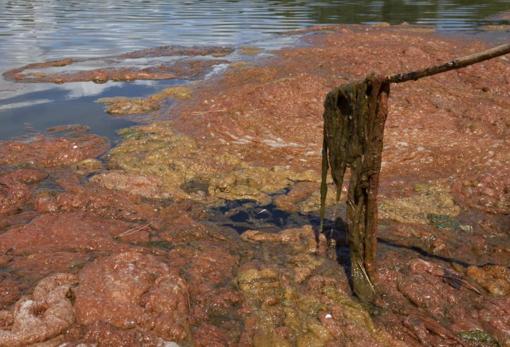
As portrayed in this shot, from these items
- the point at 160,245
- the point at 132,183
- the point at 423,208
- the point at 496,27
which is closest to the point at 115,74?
the point at 132,183

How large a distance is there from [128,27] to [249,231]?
23206mm

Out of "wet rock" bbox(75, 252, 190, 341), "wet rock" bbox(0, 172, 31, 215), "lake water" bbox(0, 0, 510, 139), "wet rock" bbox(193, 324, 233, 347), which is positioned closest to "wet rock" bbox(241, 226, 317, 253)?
"wet rock" bbox(75, 252, 190, 341)

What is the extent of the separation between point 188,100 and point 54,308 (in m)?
8.33

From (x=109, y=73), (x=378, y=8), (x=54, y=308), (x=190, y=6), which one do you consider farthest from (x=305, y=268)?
(x=190, y=6)

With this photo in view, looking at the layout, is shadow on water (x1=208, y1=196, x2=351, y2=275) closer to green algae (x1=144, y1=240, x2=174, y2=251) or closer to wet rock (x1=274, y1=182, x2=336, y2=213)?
wet rock (x1=274, y1=182, x2=336, y2=213)

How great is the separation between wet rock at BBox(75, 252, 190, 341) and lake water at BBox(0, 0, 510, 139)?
5789mm

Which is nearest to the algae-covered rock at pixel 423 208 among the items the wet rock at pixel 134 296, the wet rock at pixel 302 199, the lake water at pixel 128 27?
the wet rock at pixel 302 199

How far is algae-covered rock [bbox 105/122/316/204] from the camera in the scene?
7.46m

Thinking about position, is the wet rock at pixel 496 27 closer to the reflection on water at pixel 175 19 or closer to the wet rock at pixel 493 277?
the reflection on water at pixel 175 19

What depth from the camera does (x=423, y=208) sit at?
680cm

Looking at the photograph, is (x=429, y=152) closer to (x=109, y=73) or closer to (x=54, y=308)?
(x=54, y=308)

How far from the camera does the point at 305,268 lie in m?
5.48

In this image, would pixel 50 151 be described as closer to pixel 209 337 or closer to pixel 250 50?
pixel 209 337

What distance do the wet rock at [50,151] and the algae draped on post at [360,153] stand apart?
5436mm
